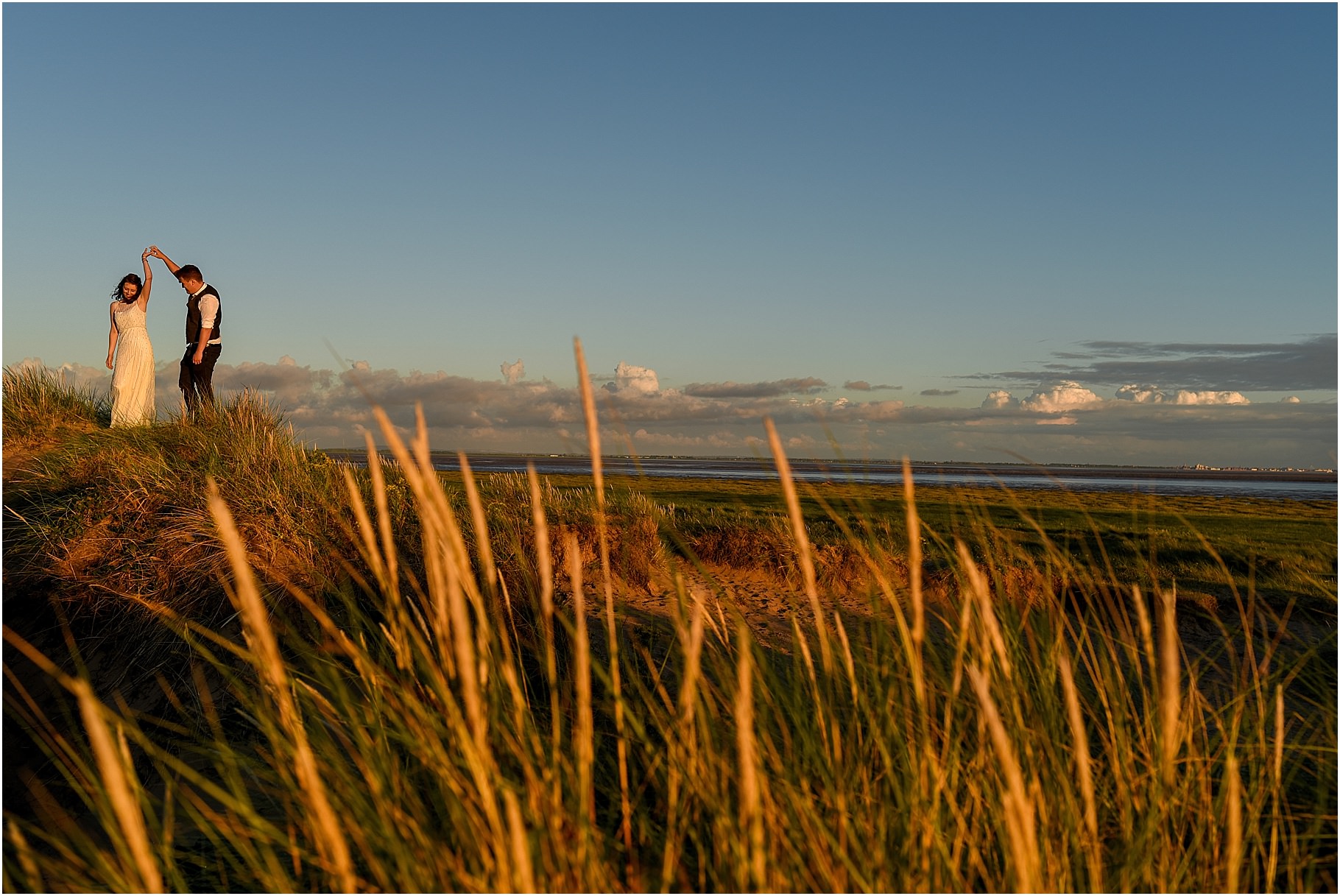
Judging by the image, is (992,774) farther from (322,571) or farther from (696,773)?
(322,571)

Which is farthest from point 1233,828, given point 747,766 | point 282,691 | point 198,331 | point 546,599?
point 198,331

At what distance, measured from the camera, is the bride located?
12898 mm

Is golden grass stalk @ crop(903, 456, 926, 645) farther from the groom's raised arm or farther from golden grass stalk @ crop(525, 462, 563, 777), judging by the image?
the groom's raised arm

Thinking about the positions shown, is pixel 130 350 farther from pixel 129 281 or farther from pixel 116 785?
pixel 116 785

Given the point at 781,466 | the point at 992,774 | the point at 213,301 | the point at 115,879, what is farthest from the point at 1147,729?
the point at 213,301

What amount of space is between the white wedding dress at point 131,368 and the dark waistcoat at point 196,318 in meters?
1.17

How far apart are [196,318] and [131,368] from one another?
1.60 m

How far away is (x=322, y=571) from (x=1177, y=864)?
6163mm

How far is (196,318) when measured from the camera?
1240 centimetres

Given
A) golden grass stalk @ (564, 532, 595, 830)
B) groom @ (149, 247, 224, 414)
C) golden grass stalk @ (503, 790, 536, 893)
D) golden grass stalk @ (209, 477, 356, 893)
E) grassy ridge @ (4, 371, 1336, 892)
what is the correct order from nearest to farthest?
1. golden grass stalk @ (209, 477, 356, 893)
2. golden grass stalk @ (503, 790, 536, 893)
3. golden grass stalk @ (564, 532, 595, 830)
4. grassy ridge @ (4, 371, 1336, 892)
5. groom @ (149, 247, 224, 414)

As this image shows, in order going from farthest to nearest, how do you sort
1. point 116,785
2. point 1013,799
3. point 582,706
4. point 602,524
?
1. point 602,524
2. point 582,706
3. point 1013,799
4. point 116,785

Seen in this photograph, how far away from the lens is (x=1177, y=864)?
2389mm

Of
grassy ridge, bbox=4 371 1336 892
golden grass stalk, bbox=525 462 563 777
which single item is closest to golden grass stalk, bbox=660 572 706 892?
grassy ridge, bbox=4 371 1336 892

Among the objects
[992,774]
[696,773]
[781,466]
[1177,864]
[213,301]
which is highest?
[213,301]
